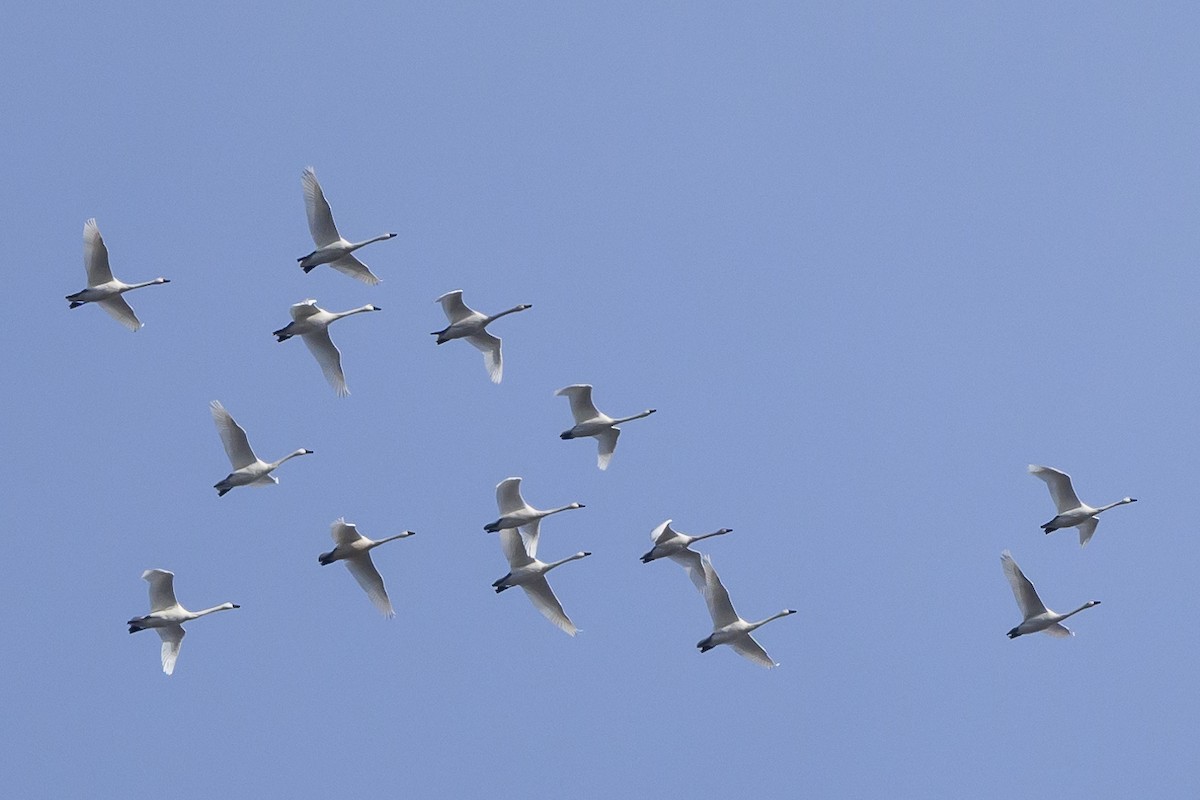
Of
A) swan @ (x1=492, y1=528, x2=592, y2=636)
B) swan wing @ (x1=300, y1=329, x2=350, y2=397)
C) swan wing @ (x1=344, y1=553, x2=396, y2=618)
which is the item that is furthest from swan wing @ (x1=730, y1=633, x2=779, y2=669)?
swan wing @ (x1=300, y1=329, x2=350, y2=397)

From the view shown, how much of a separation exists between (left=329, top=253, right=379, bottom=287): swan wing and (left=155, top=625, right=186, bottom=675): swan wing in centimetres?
975

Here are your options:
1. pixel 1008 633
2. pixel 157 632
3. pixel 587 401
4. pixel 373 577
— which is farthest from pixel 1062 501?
pixel 157 632

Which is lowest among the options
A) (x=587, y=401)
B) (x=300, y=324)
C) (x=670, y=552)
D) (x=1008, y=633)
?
(x=1008, y=633)

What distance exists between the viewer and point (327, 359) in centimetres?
5741

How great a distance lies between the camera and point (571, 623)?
184 feet

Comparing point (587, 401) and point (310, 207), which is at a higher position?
point (310, 207)

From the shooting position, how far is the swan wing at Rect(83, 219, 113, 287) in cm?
5644

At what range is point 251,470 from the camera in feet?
179

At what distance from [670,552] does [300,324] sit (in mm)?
10773

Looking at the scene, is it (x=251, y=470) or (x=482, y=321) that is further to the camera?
(x=482, y=321)

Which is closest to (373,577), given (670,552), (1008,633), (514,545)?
(514,545)

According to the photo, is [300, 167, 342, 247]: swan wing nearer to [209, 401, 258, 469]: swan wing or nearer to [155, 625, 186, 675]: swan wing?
[209, 401, 258, 469]: swan wing

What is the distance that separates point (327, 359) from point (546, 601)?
8.16 metres

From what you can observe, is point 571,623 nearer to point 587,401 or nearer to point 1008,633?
point 587,401
